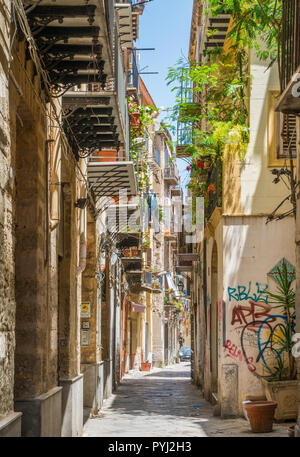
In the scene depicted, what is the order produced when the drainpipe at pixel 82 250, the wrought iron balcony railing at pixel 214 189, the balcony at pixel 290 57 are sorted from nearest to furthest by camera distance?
the balcony at pixel 290 57 → the drainpipe at pixel 82 250 → the wrought iron balcony railing at pixel 214 189

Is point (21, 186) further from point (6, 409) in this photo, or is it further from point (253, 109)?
point (253, 109)

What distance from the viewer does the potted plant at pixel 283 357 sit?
12742 millimetres

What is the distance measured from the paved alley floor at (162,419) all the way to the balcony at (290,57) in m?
5.33

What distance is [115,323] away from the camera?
25.3 metres

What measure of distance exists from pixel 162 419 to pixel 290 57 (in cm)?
805

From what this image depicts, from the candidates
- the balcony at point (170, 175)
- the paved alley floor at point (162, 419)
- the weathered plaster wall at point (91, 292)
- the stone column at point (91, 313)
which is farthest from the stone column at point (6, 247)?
the balcony at point (170, 175)

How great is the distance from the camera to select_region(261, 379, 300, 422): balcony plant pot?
12.7 metres

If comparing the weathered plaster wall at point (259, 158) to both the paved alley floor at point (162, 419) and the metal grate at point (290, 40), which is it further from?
the metal grate at point (290, 40)

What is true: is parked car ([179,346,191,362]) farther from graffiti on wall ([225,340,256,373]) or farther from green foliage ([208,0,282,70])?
green foliage ([208,0,282,70])

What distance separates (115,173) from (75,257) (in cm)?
334

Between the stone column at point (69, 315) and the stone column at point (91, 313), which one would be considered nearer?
the stone column at point (69, 315)

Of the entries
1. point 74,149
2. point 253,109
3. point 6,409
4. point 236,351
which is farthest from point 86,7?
point 236,351

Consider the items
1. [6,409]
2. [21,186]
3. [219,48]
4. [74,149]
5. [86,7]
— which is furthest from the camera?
[219,48]

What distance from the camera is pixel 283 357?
14.5 metres
